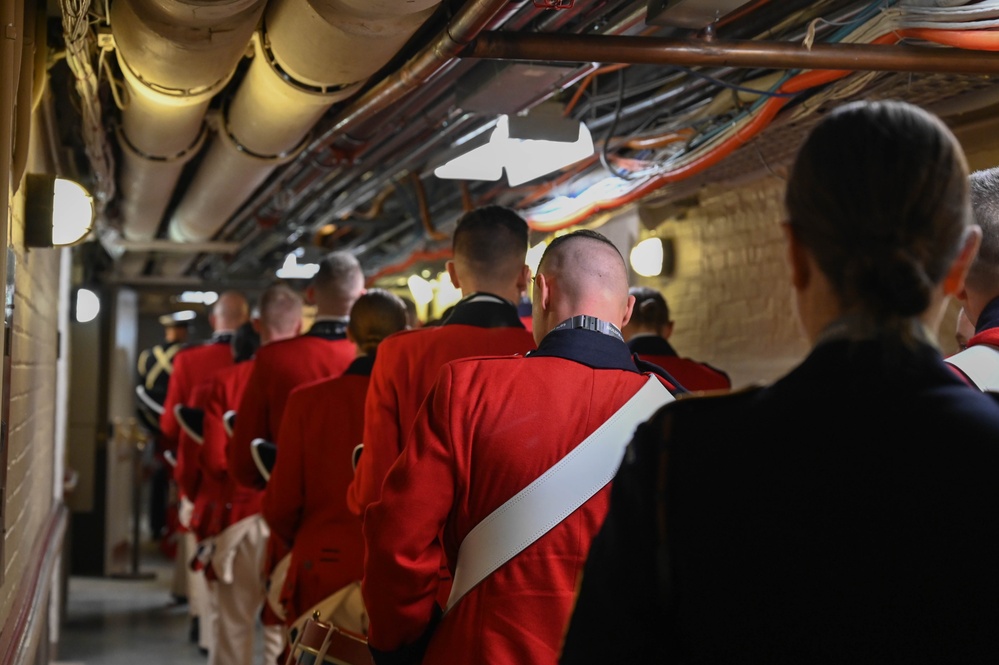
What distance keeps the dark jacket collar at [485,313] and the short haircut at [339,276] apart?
154cm

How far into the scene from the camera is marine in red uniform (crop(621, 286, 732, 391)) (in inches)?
167

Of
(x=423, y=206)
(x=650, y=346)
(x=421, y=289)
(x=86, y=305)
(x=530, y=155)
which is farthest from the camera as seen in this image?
(x=86, y=305)

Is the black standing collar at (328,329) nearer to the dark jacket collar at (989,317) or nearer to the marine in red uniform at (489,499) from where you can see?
the marine in red uniform at (489,499)

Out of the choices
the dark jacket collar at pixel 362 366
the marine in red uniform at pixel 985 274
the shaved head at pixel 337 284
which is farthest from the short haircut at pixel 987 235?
the shaved head at pixel 337 284

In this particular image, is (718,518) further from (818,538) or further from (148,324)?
(148,324)

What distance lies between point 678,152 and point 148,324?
16002 millimetres

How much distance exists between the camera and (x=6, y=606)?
124 inches

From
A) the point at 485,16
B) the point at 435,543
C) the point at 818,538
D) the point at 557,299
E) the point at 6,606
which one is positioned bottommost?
the point at 6,606

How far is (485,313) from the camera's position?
3.02 metres

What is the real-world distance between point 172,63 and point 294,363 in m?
1.70

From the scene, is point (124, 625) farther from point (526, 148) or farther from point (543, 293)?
point (543, 293)

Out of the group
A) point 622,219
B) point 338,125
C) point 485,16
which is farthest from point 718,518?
point 622,219

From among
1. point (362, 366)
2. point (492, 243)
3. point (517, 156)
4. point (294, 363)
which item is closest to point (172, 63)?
point (492, 243)

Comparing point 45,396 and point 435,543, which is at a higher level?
point 45,396
